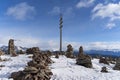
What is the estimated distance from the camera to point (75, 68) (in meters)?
30.0

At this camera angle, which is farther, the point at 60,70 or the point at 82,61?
the point at 82,61

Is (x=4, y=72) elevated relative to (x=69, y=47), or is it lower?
lower

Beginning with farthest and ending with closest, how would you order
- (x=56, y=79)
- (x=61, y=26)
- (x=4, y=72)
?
(x=61, y=26) → (x=4, y=72) → (x=56, y=79)

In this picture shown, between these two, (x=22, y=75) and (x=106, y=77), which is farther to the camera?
(x=106, y=77)

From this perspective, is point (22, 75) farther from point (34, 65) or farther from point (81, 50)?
point (81, 50)

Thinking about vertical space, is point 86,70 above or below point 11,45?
below

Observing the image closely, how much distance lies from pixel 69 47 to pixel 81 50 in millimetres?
2363

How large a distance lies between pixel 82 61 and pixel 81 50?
12575 mm

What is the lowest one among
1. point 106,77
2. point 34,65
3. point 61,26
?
point 106,77

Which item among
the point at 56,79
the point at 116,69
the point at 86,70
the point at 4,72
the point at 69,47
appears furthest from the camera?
the point at 69,47

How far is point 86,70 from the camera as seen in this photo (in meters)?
29.8

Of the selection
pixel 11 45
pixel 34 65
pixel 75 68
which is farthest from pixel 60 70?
pixel 11 45

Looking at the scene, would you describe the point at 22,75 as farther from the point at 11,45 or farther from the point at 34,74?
the point at 11,45

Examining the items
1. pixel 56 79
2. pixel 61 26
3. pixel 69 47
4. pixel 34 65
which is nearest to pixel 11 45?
pixel 69 47
